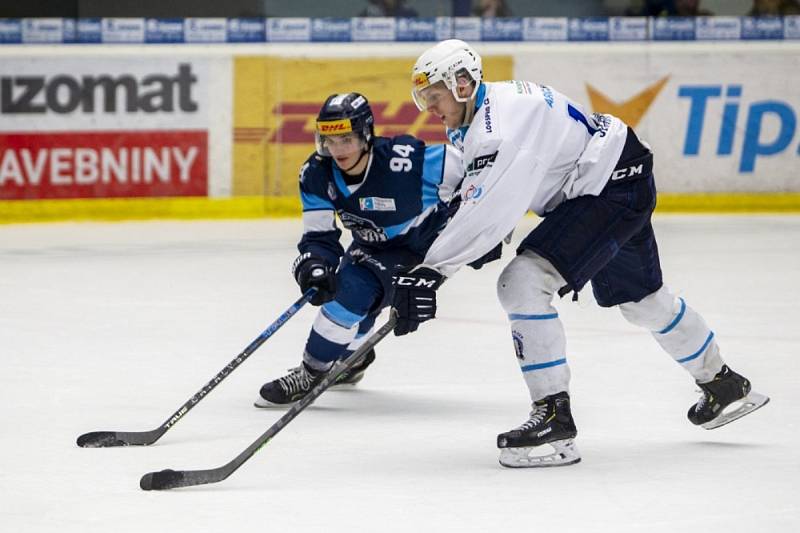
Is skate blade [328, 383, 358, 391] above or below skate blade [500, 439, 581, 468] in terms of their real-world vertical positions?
below

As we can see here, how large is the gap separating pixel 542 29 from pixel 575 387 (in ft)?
17.4

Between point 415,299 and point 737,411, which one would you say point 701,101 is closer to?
point 737,411

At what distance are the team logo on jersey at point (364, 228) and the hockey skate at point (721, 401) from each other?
1046 mm

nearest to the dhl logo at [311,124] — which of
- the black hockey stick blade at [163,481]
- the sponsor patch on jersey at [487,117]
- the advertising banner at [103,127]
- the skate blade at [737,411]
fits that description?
the advertising banner at [103,127]

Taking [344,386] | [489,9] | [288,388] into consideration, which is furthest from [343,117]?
[489,9]

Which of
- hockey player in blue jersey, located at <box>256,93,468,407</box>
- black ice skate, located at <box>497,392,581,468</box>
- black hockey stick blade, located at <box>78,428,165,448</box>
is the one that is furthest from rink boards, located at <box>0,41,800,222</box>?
black ice skate, located at <box>497,392,581,468</box>

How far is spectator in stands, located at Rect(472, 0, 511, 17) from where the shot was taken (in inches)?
385

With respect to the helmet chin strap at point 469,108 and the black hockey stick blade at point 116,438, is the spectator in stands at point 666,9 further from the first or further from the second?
the black hockey stick blade at point 116,438

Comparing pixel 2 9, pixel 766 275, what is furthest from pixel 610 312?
pixel 2 9

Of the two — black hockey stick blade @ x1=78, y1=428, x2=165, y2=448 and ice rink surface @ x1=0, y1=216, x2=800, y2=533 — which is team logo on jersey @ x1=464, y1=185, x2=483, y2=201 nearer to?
ice rink surface @ x1=0, y1=216, x2=800, y2=533

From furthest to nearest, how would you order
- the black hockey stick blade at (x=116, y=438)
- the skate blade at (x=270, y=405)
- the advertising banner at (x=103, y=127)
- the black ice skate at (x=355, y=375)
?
the advertising banner at (x=103, y=127)
the black ice skate at (x=355, y=375)
the skate blade at (x=270, y=405)
the black hockey stick blade at (x=116, y=438)

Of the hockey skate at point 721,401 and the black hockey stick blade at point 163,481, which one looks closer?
the black hockey stick blade at point 163,481

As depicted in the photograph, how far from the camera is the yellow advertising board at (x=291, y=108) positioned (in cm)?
932

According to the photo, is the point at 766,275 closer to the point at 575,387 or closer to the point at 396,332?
the point at 575,387
